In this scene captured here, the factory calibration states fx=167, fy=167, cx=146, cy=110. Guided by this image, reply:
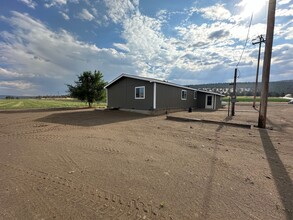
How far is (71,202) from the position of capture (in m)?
2.42

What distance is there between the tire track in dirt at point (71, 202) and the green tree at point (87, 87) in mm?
20638

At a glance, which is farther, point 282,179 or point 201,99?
point 201,99

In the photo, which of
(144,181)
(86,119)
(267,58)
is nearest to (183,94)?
(267,58)

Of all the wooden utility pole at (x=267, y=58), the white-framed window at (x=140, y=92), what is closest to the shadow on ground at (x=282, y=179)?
the wooden utility pole at (x=267, y=58)

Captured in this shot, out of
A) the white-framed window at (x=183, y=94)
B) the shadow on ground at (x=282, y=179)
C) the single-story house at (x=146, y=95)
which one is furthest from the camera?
the white-framed window at (x=183, y=94)

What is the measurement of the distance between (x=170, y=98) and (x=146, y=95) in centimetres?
303

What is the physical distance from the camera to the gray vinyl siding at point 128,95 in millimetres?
14781

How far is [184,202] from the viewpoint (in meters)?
2.45

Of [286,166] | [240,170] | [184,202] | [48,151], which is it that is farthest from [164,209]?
[48,151]

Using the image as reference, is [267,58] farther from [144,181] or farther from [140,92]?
[140,92]

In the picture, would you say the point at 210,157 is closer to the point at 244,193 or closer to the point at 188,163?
the point at 188,163

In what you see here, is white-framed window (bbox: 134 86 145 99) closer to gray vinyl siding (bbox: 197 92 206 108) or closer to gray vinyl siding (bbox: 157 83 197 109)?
gray vinyl siding (bbox: 157 83 197 109)

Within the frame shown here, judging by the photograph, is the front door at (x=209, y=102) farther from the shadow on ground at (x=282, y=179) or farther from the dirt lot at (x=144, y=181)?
the shadow on ground at (x=282, y=179)

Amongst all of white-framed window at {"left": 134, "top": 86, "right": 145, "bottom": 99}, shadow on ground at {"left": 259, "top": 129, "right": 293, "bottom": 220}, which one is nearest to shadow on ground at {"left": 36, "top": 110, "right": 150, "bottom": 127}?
white-framed window at {"left": 134, "top": 86, "right": 145, "bottom": 99}
